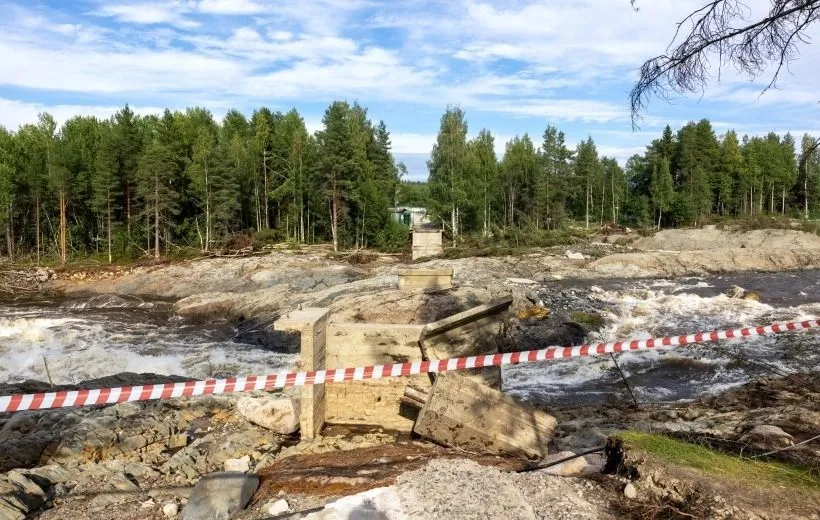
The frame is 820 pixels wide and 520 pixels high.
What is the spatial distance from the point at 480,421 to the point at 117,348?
532 inches

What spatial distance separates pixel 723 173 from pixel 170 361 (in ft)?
207

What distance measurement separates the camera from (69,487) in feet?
19.5

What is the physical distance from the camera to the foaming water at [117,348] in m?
14.1

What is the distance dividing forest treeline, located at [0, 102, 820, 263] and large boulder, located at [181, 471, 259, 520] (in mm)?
33639

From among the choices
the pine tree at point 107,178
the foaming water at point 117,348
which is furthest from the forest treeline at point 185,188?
the foaming water at point 117,348

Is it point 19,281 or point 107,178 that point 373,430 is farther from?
point 107,178

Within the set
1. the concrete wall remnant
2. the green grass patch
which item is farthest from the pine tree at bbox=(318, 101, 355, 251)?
the green grass patch

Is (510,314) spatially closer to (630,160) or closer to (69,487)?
(69,487)

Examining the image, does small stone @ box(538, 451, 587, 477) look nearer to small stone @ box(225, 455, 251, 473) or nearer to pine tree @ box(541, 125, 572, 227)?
small stone @ box(225, 455, 251, 473)

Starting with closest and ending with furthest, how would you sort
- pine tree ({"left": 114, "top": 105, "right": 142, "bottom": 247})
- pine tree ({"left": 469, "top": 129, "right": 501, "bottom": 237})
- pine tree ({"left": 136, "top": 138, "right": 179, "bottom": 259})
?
pine tree ({"left": 136, "top": 138, "right": 179, "bottom": 259}) → pine tree ({"left": 114, "top": 105, "right": 142, "bottom": 247}) → pine tree ({"left": 469, "top": 129, "right": 501, "bottom": 237})

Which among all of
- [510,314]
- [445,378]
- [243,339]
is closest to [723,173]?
[510,314]

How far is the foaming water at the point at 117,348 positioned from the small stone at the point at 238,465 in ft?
22.8

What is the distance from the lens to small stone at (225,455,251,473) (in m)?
6.65

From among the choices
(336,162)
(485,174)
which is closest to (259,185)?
(336,162)
